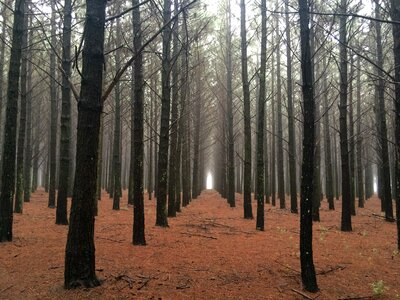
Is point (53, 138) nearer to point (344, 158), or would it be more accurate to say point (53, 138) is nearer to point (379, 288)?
point (344, 158)

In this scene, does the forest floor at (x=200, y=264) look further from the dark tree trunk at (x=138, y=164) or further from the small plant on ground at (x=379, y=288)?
the dark tree trunk at (x=138, y=164)

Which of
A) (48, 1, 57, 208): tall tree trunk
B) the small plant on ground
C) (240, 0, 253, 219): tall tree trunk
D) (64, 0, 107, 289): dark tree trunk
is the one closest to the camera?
(64, 0, 107, 289): dark tree trunk

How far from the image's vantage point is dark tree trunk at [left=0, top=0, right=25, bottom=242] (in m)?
5.91

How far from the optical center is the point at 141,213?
20.6 feet

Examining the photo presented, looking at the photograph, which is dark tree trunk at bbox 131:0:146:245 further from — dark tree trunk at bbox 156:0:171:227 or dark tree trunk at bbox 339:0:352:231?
dark tree trunk at bbox 339:0:352:231

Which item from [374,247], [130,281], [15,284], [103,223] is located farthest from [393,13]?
[103,223]

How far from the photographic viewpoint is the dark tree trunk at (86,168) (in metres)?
3.72

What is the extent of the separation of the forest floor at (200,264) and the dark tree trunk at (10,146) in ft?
1.39

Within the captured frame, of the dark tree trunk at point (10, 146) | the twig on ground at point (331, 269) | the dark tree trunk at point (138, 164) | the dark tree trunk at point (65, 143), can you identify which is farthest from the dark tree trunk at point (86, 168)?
the dark tree trunk at point (65, 143)

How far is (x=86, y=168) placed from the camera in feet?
12.3

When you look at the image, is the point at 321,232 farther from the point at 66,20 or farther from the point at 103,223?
the point at 66,20

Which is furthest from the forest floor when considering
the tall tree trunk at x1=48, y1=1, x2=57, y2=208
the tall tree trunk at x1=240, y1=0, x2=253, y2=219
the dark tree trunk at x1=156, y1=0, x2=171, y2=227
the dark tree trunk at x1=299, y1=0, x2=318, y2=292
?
the tall tree trunk at x1=48, y1=1, x2=57, y2=208

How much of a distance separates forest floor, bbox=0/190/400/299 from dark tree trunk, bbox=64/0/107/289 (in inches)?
10.2

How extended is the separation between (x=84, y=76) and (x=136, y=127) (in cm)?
269
